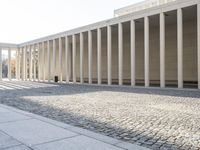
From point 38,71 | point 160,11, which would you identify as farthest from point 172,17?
point 38,71

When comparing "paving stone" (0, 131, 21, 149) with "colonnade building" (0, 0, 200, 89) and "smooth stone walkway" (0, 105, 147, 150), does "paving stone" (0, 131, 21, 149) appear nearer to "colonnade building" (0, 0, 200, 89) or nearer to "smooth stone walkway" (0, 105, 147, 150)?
"smooth stone walkway" (0, 105, 147, 150)

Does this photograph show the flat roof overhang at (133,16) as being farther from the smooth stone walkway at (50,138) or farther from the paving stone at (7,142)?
the paving stone at (7,142)

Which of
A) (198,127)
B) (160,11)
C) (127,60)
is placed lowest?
(198,127)

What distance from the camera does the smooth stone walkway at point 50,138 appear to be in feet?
12.7

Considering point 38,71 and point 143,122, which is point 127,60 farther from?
point 143,122

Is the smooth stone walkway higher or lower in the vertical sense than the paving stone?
lower

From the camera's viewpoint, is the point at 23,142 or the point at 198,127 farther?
the point at 198,127

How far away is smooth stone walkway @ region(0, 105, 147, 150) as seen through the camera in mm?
3870

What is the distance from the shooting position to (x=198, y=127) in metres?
5.46

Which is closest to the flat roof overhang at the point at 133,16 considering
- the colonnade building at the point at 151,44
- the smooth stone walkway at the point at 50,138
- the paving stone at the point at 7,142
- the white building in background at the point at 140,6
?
the colonnade building at the point at 151,44

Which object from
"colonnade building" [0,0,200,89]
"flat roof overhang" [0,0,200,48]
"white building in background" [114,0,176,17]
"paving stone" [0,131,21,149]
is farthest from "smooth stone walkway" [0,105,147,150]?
"white building in background" [114,0,176,17]

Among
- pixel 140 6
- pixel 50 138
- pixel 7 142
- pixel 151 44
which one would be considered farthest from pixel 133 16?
pixel 7 142

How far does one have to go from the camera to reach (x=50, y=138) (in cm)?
439

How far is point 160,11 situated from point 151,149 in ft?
52.1
